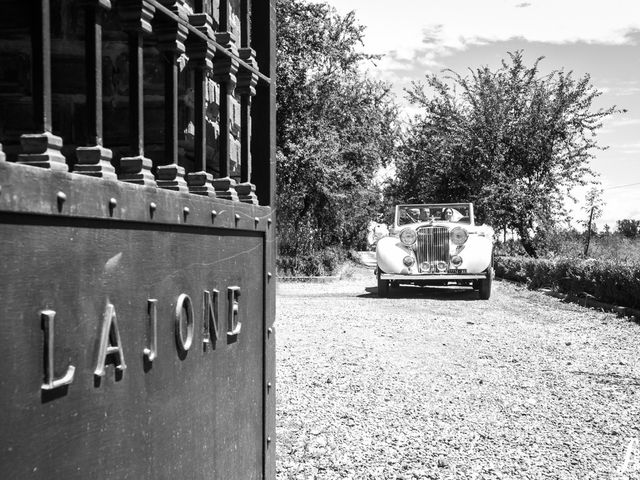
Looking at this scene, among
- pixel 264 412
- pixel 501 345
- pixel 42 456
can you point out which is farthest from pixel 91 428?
pixel 501 345

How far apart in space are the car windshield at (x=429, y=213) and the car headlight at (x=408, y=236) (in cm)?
112

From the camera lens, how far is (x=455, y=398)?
4418 mm

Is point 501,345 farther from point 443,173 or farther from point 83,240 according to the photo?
point 443,173

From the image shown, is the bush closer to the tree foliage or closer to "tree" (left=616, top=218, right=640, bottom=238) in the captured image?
the tree foliage

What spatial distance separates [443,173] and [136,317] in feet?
71.7

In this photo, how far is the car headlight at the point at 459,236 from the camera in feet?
37.2

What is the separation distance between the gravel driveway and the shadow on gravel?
3068mm

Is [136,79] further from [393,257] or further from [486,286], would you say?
[486,286]

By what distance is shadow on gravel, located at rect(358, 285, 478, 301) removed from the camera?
11690mm

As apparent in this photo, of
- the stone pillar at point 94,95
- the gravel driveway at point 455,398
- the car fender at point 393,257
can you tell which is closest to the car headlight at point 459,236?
the car fender at point 393,257

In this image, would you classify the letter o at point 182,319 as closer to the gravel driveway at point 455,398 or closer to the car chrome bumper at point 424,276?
the gravel driveway at point 455,398

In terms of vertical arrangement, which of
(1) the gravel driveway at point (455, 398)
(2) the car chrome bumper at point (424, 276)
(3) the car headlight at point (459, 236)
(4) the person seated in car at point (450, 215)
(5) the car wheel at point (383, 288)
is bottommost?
(1) the gravel driveway at point (455, 398)

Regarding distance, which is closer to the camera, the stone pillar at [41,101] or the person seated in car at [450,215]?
the stone pillar at [41,101]

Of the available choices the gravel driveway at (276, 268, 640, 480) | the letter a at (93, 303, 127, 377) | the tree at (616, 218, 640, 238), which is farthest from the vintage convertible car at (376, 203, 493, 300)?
the tree at (616, 218, 640, 238)
